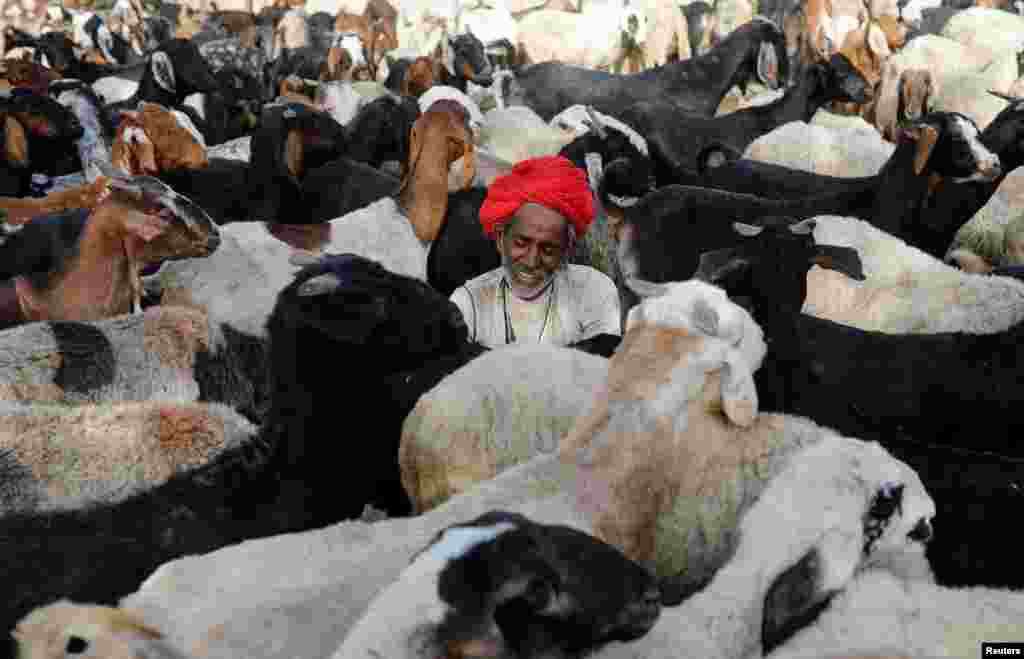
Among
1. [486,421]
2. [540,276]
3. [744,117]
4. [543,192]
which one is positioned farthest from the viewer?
[744,117]

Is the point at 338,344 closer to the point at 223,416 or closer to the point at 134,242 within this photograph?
the point at 223,416

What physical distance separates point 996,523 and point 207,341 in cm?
276

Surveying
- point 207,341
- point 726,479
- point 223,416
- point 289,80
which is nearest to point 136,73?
point 289,80

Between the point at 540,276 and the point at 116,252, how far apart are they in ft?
6.28

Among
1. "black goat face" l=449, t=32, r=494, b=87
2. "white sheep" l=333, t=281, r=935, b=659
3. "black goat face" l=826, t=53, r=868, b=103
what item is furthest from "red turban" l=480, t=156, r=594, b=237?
"black goat face" l=449, t=32, r=494, b=87

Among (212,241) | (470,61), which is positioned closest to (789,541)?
(212,241)

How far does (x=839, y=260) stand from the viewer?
4.15 m

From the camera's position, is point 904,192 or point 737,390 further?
point 904,192

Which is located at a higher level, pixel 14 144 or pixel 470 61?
pixel 14 144

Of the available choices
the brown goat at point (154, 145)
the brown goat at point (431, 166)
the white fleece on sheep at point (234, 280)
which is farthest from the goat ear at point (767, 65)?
the white fleece on sheep at point (234, 280)

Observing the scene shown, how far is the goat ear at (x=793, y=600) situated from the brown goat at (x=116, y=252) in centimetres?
313

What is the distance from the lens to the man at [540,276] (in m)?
3.53

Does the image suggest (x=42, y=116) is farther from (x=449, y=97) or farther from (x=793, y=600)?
(x=793, y=600)

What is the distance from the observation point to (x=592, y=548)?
1778mm
